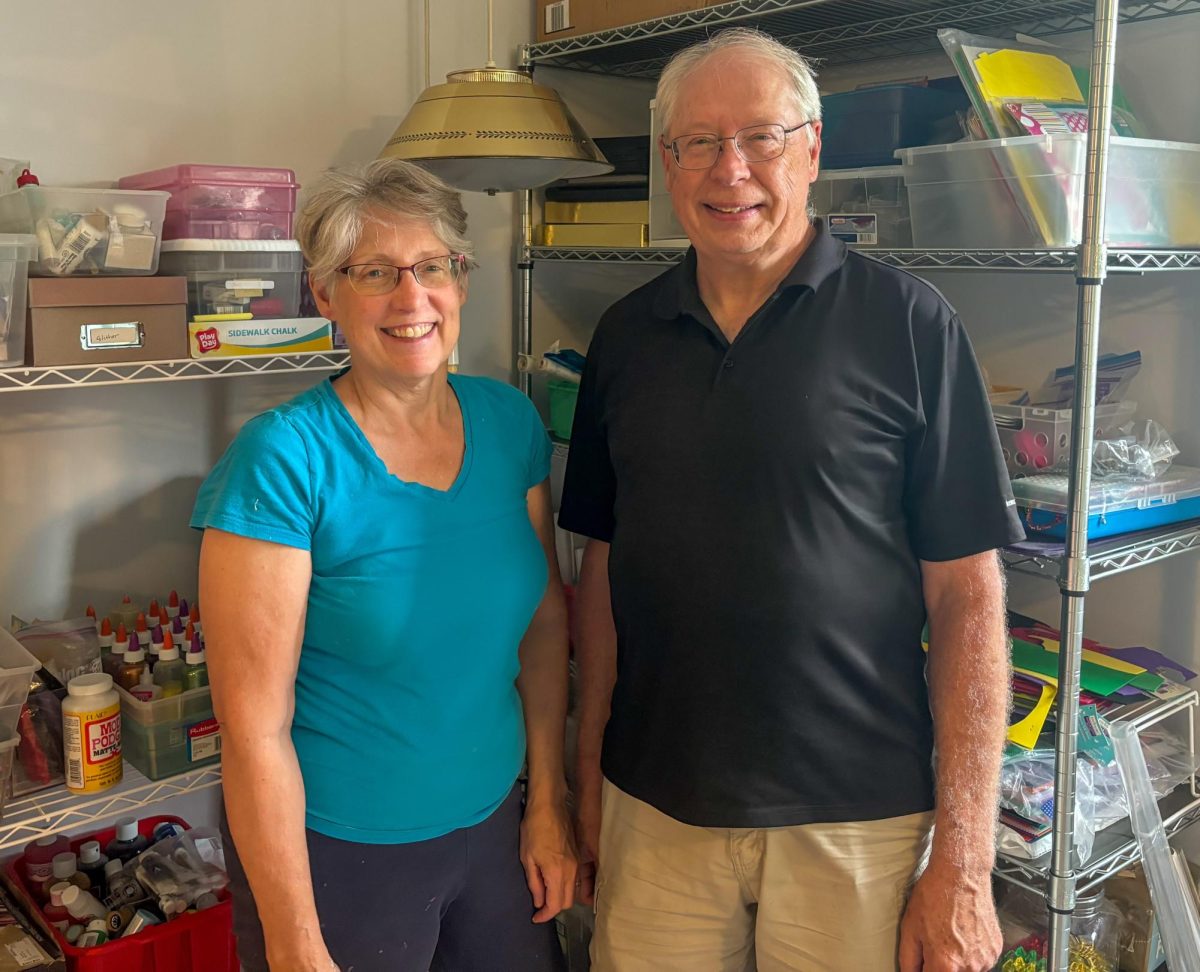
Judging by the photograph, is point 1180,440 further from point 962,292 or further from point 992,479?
point 992,479

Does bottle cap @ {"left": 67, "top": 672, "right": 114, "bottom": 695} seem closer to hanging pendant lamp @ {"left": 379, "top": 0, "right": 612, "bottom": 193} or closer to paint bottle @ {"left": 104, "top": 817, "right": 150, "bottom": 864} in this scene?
paint bottle @ {"left": 104, "top": 817, "right": 150, "bottom": 864}

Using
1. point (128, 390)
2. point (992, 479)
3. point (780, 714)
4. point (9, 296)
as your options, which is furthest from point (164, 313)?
point (992, 479)

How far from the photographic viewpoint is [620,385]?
4.73 feet

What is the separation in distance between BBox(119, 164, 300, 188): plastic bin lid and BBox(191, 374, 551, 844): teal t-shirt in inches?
22.5

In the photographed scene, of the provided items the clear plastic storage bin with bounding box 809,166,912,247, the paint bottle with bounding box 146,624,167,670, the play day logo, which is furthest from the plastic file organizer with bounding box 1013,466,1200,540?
the paint bottle with bounding box 146,624,167,670

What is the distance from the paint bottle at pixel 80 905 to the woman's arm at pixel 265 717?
0.69 meters

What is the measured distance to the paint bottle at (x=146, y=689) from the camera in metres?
1.71

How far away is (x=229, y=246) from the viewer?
1.73 metres

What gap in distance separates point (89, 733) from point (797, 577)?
106 cm

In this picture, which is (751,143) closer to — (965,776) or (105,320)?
(965,776)

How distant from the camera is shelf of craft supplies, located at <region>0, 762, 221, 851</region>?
157cm

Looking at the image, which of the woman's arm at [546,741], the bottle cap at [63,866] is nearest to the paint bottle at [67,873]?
the bottle cap at [63,866]

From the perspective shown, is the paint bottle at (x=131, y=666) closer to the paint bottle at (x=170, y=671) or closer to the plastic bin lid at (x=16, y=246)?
the paint bottle at (x=170, y=671)

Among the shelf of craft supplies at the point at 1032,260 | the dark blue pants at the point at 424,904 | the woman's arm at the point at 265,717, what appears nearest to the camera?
the woman's arm at the point at 265,717
